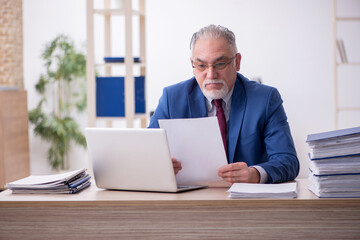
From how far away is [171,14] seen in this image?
21.7ft

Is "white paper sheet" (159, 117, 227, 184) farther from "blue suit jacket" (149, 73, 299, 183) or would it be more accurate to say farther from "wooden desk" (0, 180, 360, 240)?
"blue suit jacket" (149, 73, 299, 183)

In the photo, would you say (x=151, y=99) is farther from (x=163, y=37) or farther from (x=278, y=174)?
(x=278, y=174)

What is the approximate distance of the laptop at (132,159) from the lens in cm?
183

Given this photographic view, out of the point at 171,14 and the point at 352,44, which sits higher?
the point at 171,14

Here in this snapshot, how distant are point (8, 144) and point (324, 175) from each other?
12.9ft

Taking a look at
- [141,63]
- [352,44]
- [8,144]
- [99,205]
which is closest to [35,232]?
[99,205]

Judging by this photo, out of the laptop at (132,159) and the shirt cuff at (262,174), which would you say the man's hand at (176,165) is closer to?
the laptop at (132,159)

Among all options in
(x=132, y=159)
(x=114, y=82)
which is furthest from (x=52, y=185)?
(x=114, y=82)

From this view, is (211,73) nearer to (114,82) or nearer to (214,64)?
(214,64)

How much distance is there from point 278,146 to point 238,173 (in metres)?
0.36

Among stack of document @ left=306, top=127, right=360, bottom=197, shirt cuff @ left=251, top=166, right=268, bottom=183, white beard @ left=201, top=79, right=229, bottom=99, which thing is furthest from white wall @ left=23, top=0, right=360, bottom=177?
stack of document @ left=306, top=127, right=360, bottom=197

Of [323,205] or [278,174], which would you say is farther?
[278,174]

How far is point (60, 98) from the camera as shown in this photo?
653 cm

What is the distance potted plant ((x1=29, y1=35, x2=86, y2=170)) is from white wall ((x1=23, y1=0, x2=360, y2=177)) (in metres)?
0.95
